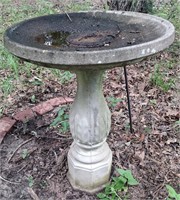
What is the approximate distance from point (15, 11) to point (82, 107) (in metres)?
3.89

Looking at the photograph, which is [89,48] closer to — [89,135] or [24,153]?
[89,135]

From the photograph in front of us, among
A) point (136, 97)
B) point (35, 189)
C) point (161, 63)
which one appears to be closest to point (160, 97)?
point (136, 97)

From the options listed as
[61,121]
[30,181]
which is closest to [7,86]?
[61,121]

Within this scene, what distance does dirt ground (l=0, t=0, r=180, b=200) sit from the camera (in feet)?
6.81

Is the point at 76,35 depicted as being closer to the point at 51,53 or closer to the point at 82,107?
the point at 82,107

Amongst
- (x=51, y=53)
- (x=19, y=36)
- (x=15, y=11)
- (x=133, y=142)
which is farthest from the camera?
(x=15, y=11)

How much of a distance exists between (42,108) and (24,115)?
18 cm

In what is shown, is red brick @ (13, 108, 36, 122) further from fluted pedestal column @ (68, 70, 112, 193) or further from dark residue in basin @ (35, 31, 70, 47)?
dark residue in basin @ (35, 31, 70, 47)

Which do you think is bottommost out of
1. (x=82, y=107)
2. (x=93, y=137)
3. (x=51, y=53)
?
(x=93, y=137)

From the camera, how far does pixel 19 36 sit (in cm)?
181

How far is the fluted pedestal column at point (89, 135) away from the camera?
1.83m

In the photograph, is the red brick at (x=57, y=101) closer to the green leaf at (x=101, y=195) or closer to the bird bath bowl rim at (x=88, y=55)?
the green leaf at (x=101, y=195)

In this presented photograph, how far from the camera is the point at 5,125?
102 inches

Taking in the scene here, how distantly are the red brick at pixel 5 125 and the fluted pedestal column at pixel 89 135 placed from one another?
2.30ft
